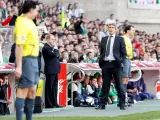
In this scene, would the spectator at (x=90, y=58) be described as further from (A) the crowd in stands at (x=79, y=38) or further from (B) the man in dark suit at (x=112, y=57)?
(B) the man in dark suit at (x=112, y=57)

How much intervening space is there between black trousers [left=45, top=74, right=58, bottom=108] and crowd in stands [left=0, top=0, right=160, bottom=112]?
981mm

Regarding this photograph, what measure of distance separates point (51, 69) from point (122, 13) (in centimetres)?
1828

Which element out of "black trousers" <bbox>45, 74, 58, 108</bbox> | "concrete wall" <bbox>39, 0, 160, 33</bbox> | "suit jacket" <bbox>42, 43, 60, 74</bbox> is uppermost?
"concrete wall" <bbox>39, 0, 160, 33</bbox>

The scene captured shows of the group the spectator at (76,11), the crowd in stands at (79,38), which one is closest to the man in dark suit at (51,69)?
the crowd in stands at (79,38)

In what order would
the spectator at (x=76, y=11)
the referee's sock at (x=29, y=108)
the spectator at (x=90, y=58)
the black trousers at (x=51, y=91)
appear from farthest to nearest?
the spectator at (x=76, y=11) < the spectator at (x=90, y=58) < the black trousers at (x=51, y=91) < the referee's sock at (x=29, y=108)

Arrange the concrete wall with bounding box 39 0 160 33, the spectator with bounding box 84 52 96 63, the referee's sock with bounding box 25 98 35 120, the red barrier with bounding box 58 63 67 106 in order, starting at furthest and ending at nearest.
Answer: the concrete wall with bounding box 39 0 160 33 → the spectator with bounding box 84 52 96 63 → the red barrier with bounding box 58 63 67 106 → the referee's sock with bounding box 25 98 35 120

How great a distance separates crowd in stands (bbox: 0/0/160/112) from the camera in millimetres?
20812

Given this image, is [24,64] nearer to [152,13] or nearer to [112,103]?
[112,103]

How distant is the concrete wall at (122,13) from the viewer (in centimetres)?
3600

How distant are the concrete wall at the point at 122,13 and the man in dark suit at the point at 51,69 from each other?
1518 centimetres

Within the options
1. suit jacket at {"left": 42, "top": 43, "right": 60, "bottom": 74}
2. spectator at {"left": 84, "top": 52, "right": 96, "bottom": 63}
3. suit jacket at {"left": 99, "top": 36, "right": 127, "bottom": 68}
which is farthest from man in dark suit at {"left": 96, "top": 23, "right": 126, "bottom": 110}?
spectator at {"left": 84, "top": 52, "right": 96, "bottom": 63}

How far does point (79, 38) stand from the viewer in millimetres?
26750

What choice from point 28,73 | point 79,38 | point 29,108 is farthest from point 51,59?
point 79,38

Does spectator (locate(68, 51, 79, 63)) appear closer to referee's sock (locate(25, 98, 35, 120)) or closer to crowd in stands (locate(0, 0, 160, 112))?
crowd in stands (locate(0, 0, 160, 112))
